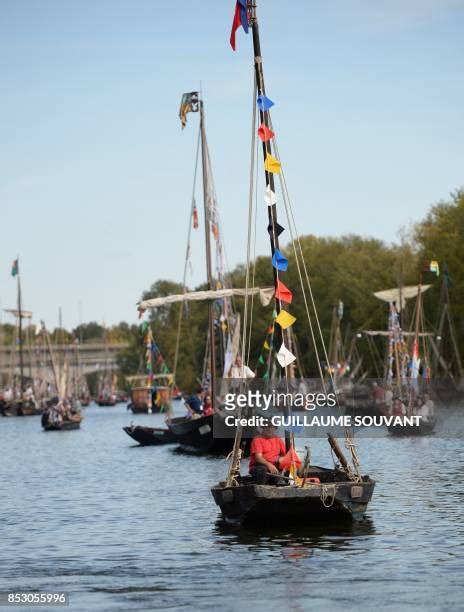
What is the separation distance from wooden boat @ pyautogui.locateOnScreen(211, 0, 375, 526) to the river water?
48 centimetres

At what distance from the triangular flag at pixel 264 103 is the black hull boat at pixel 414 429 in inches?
1643

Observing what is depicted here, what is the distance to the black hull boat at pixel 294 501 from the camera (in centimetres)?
2995

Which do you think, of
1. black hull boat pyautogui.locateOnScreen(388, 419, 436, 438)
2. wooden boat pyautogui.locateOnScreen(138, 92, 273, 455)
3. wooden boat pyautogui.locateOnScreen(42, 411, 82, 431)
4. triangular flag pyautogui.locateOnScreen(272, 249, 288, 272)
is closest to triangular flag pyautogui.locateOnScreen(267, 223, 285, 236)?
triangular flag pyautogui.locateOnScreen(272, 249, 288, 272)

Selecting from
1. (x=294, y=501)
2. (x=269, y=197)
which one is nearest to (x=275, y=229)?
(x=269, y=197)

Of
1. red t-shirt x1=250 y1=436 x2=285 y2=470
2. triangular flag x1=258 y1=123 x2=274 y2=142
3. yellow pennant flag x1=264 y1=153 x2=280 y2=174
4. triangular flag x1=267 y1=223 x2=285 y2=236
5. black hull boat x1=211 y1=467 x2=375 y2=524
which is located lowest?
black hull boat x1=211 y1=467 x2=375 y2=524

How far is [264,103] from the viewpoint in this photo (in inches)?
1260

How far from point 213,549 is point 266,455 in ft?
11.7

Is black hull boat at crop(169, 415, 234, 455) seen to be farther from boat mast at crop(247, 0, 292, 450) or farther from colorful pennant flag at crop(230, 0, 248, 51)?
colorful pennant flag at crop(230, 0, 248, 51)

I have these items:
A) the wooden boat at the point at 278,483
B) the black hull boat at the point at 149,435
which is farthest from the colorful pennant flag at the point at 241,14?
the black hull boat at the point at 149,435

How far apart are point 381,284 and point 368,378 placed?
11.1m

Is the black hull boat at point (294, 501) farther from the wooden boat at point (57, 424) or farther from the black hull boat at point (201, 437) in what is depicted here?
the wooden boat at point (57, 424)

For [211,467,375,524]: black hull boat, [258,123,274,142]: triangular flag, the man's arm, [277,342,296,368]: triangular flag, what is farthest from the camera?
[258,123,274,142]: triangular flag

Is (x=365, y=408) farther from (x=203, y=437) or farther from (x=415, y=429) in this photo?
(x=203, y=437)

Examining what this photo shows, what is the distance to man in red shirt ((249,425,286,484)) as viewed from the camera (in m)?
31.2
